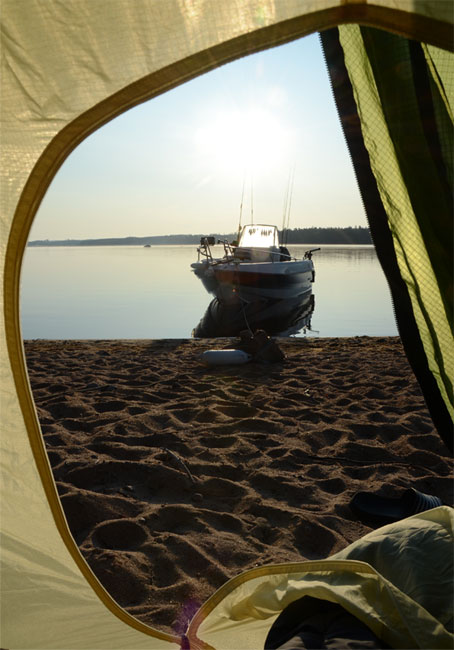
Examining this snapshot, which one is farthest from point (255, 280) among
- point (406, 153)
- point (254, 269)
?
point (406, 153)

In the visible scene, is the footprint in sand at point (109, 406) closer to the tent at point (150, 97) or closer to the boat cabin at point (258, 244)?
the tent at point (150, 97)

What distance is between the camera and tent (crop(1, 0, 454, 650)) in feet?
5.22

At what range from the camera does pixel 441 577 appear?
69.3 inches

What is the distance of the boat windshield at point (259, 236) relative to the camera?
17.0m

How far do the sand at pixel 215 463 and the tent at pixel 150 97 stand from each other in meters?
0.39

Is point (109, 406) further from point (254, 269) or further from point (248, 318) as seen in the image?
point (248, 318)

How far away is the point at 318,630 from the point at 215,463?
2.21 meters

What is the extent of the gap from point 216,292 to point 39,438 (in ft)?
42.8

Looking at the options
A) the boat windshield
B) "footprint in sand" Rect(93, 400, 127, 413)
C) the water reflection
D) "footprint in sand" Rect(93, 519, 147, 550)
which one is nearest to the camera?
"footprint in sand" Rect(93, 519, 147, 550)

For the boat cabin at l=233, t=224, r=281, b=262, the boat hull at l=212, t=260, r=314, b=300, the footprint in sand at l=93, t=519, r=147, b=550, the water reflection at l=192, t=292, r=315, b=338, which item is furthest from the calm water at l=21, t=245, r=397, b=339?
the footprint in sand at l=93, t=519, r=147, b=550

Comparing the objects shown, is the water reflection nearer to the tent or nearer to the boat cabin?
the boat cabin

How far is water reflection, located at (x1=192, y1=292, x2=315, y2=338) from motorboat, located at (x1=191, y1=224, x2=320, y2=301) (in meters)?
0.22

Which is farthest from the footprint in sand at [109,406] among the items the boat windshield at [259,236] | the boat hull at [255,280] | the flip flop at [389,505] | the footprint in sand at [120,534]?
the boat windshield at [259,236]

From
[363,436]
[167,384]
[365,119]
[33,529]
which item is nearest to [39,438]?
[33,529]
